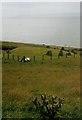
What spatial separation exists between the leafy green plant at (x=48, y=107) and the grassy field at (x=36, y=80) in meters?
0.13

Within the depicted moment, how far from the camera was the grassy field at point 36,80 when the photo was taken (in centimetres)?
538

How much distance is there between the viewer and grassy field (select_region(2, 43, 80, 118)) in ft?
17.6

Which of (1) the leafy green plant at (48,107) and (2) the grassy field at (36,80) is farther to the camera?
(2) the grassy field at (36,80)

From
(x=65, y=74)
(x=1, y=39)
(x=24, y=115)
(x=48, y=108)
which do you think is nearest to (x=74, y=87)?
(x=65, y=74)

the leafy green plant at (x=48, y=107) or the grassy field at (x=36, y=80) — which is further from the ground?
the grassy field at (x=36, y=80)

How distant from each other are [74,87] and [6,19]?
244 cm

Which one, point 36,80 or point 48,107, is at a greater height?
point 36,80

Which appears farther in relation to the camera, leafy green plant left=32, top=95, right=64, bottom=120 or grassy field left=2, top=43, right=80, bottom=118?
→ grassy field left=2, top=43, right=80, bottom=118

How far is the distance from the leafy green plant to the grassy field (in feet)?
0.44

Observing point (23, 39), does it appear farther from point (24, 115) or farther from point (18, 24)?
point (24, 115)

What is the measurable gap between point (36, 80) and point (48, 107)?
2.66 ft

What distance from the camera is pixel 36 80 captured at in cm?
578

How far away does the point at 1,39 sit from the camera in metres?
5.88

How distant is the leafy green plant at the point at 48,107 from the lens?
207 inches
